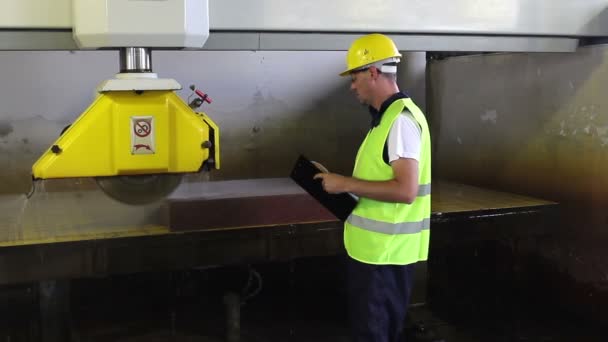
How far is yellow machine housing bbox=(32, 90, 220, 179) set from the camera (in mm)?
1350

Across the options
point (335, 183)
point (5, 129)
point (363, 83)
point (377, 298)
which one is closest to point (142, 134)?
point (335, 183)

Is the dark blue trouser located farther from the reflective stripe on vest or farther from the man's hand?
the man's hand

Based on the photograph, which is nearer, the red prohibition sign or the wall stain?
the red prohibition sign

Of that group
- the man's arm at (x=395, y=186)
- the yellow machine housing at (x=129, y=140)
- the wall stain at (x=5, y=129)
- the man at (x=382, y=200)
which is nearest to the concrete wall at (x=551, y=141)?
the man at (x=382, y=200)

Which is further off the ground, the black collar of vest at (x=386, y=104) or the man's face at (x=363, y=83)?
the man's face at (x=363, y=83)

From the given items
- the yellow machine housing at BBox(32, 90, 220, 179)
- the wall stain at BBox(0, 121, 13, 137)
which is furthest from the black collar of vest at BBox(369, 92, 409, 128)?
the wall stain at BBox(0, 121, 13, 137)

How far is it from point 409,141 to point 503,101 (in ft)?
4.78

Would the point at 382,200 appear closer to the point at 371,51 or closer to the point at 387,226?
the point at 387,226

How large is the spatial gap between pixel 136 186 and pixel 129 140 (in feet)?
0.58

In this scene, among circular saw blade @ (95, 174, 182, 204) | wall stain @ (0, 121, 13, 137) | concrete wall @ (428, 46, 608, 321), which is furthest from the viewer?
wall stain @ (0, 121, 13, 137)

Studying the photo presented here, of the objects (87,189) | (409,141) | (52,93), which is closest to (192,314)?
(87,189)

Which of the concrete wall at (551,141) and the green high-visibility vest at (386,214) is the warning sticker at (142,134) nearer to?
the green high-visibility vest at (386,214)

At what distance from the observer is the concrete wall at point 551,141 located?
2449mm

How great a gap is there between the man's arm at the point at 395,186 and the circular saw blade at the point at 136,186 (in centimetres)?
46
